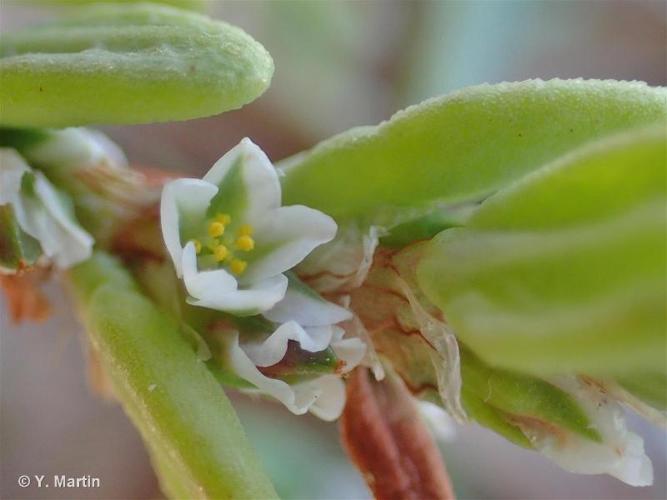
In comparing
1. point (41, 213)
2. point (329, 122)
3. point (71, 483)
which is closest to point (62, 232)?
point (41, 213)

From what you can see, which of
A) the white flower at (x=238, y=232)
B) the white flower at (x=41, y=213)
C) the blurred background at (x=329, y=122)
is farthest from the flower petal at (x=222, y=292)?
the blurred background at (x=329, y=122)

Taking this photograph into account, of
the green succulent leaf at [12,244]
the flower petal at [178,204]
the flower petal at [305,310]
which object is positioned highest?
the flower petal at [178,204]

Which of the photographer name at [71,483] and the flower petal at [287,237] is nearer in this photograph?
the flower petal at [287,237]

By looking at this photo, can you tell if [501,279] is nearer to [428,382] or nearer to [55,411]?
[428,382]

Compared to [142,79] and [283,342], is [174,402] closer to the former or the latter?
[283,342]

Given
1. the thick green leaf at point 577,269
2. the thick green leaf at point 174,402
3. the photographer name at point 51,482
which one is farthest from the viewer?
the photographer name at point 51,482

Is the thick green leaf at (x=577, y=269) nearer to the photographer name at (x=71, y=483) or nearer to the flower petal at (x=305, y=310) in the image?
the flower petal at (x=305, y=310)

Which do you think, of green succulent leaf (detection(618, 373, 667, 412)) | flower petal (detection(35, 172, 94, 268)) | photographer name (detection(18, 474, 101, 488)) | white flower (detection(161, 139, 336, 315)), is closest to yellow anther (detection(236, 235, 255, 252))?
white flower (detection(161, 139, 336, 315))

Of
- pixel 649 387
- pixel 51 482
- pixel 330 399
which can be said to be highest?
pixel 649 387
